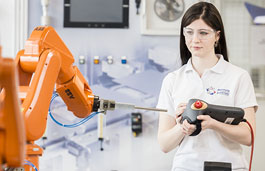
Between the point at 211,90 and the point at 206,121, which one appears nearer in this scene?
the point at 206,121

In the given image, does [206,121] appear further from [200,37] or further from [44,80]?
[44,80]

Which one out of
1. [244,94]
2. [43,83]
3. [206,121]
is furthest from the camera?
[244,94]

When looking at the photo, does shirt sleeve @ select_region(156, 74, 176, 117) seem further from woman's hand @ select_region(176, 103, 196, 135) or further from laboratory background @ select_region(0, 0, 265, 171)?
laboratory background @ select_region(0, 0, 265, 171)

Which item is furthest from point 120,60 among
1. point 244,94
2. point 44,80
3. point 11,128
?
point 11,128

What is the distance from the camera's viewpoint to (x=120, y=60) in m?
2.94

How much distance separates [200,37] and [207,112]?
0.36 meters

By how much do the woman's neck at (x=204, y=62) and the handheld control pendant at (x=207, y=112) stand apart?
0.29 m

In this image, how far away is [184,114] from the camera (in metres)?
1.64

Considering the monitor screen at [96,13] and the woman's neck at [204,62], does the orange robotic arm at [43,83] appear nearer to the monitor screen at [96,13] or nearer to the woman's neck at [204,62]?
the woman's neck at [204,62]

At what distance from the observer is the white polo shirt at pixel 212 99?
1712mm

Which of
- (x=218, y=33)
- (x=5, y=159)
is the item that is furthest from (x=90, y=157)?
(x=5, y=159)

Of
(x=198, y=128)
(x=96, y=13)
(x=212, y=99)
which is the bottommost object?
(x=198, y=128)

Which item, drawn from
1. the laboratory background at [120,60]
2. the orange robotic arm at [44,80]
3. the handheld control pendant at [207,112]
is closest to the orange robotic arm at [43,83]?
the orange robotic arm at [44,80]

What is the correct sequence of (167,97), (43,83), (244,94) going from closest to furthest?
(43,83) → (244,94) → (167,97)
